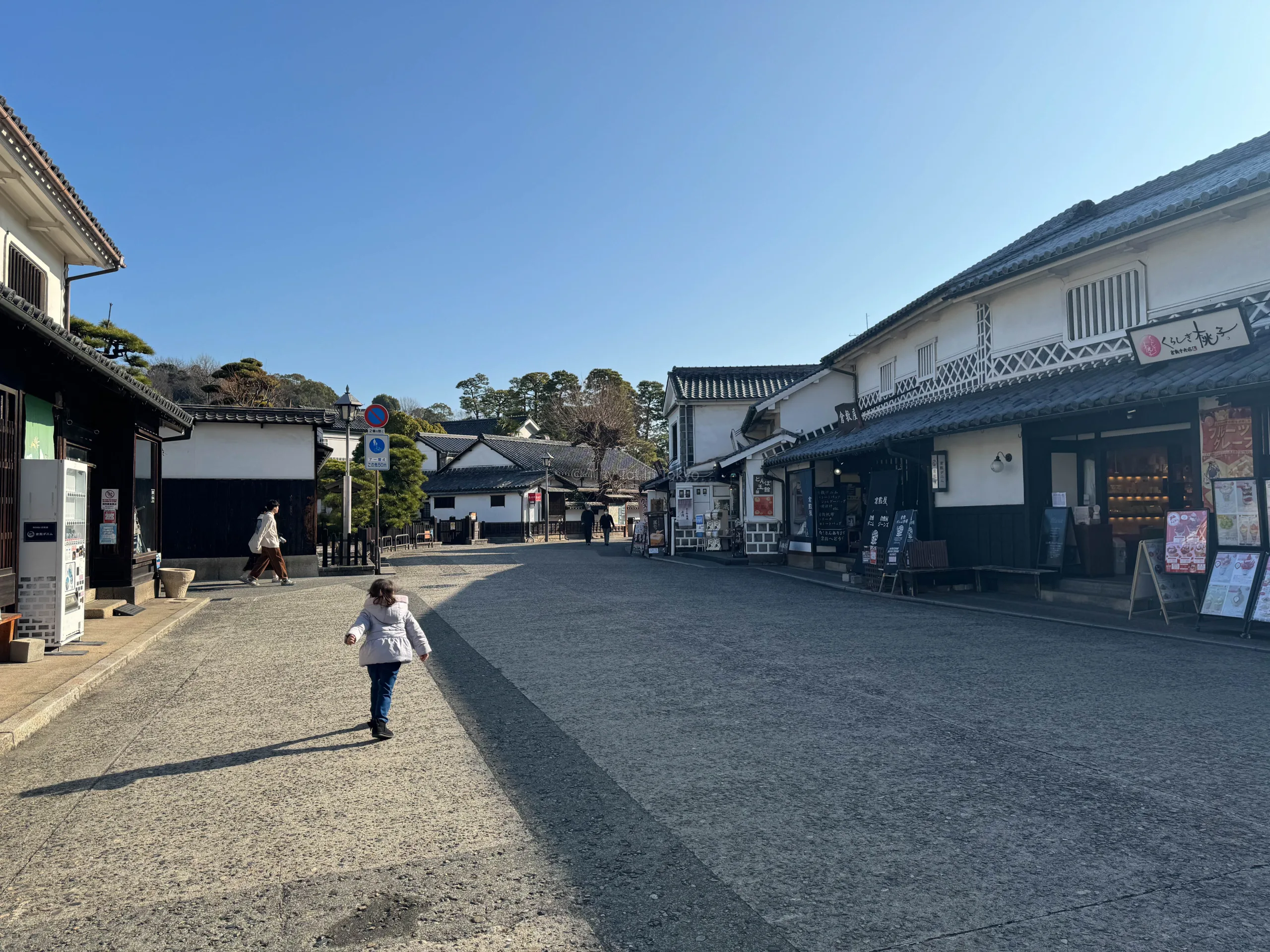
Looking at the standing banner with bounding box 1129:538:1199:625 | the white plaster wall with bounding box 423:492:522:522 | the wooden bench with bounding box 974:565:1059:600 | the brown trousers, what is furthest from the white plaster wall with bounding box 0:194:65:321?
the white plaster wall with bounding box 423:492:522:522

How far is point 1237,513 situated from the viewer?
32.2 ft

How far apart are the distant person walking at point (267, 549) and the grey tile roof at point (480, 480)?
2793cm

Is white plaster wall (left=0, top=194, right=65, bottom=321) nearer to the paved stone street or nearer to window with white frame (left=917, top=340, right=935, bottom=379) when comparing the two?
the paved stone street

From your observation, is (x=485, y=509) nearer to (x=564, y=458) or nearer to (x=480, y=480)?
(x=480, y=480)

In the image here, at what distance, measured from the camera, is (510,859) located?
380cm

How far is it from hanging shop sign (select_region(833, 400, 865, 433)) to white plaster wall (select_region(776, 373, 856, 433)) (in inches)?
90.9

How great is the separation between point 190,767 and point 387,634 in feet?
4.72

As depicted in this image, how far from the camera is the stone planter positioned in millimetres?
15000

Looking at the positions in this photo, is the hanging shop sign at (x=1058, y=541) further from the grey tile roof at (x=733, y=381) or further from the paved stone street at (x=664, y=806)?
the grey tile roof at (x=733, y=381)

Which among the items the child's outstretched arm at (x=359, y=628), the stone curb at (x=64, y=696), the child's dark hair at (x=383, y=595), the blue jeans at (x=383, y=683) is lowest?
A: the stone curb at (x=64, y=696)

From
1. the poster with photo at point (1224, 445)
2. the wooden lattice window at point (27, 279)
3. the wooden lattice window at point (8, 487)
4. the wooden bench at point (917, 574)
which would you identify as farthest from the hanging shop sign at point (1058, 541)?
the wooden lattice window at point (27, 279)

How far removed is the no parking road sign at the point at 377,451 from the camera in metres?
19.9

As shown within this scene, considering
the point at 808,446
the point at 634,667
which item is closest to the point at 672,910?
the point at 634,667

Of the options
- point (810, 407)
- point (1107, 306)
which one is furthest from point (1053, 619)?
point (810, 407)
